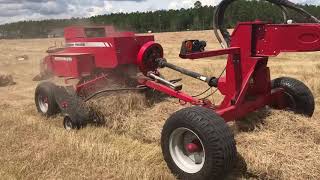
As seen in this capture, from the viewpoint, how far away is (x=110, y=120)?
724cm

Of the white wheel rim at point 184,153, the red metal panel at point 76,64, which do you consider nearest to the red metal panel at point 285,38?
the white wheel rim at point 184,153

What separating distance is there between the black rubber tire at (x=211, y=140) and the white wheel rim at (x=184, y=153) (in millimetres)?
138

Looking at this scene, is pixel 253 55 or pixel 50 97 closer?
pixel 253 55

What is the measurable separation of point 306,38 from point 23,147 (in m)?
Answer: 4.11

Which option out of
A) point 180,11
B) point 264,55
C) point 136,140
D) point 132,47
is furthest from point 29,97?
point 180,11

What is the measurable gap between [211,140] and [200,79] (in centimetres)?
208

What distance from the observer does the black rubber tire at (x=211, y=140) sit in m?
4.73

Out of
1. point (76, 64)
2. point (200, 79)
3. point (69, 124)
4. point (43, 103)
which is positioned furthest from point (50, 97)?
point (200, 79)

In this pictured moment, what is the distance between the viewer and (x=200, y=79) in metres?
6.71

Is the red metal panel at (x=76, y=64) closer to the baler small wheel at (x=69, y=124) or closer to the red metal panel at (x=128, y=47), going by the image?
the red metal panel at (x=128, y=47)

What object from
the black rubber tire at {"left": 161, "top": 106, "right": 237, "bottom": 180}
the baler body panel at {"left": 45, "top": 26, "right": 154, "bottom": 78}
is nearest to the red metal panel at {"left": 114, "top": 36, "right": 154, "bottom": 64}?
the baler body panel at {"left": 45, "top": 26, "right": 154, "bottom": 78}

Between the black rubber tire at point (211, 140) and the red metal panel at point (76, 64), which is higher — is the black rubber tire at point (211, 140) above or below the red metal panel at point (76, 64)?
below

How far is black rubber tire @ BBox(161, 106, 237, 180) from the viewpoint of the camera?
4.73 metres

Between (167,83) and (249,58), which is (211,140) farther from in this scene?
(167,83)
